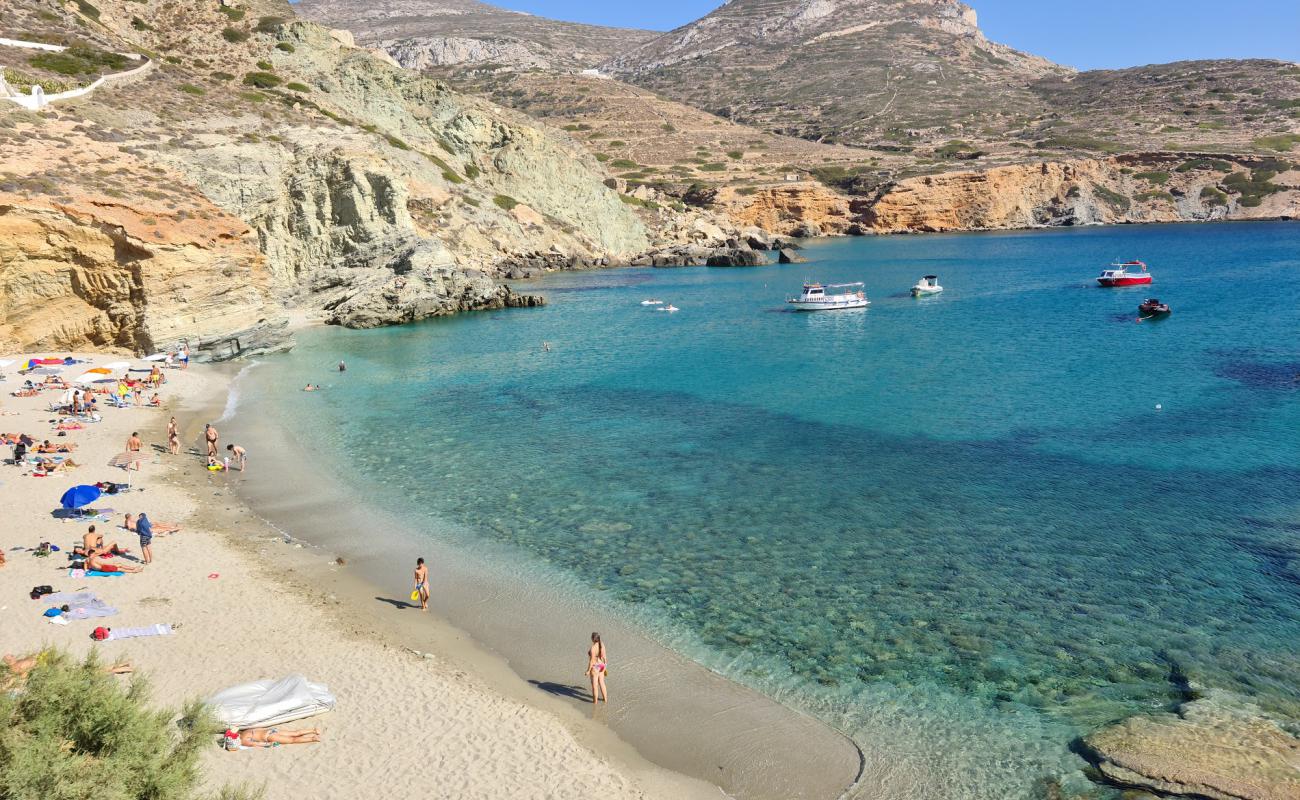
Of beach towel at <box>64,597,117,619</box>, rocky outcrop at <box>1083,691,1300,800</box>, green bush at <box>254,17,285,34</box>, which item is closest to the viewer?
rocky outcrop at <box>1083,691,1300,800</box>

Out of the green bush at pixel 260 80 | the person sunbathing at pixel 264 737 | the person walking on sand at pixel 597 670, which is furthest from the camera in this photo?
the green bush at pixel 260 80

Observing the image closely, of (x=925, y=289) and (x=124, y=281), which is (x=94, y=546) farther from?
(x=925, y=289)

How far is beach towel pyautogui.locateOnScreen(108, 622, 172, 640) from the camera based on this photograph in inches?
549

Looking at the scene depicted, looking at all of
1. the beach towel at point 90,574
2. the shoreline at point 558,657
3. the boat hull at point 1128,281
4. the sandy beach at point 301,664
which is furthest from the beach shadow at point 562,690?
the boat hull at point 1128,281

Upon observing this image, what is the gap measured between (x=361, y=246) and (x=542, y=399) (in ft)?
105

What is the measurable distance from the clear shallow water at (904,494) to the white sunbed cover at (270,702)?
19.6ft

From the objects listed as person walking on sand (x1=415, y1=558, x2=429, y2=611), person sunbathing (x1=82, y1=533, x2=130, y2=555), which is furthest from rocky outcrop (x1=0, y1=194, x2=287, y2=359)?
person walking on sand (x1=415, y1=558, x2=429, y2=611)

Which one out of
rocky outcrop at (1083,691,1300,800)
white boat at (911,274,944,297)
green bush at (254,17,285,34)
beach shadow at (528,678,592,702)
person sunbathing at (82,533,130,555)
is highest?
green bush at (254,17,285,34)

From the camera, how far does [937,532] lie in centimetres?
1884

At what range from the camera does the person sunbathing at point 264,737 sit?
35.8 feet

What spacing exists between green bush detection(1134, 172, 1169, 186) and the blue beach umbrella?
145 meters

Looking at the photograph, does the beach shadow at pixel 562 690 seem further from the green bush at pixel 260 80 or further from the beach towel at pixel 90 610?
the green bush at pixel 260 80

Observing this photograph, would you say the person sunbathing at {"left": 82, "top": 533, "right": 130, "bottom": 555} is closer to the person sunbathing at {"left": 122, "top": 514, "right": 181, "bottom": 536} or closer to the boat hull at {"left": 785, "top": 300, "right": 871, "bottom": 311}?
the person sunbathing at {"left": 122, "top": 514, "right": 181, "bottom": 536}

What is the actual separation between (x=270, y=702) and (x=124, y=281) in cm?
3339
